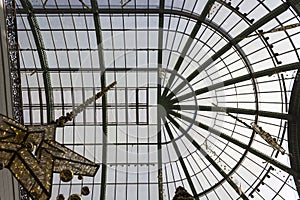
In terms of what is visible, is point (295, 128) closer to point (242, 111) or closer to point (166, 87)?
point (242, 111)

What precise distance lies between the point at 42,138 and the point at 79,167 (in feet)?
5.50

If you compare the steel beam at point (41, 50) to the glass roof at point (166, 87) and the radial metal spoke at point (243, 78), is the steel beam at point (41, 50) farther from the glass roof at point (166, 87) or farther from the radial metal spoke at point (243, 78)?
the radial metal spoke at point (243, 78)

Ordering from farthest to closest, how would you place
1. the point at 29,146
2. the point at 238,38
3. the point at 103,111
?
the point at 103,111, the point at 238,38, the point at 29,146

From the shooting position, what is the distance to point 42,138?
10477 millimetres

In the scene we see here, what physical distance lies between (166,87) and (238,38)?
5171 millimetres

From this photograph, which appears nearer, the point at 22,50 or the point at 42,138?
the point at 42,138

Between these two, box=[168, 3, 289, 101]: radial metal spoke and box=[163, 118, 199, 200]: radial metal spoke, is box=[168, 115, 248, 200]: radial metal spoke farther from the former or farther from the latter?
box=[168, 3, 289, 101]: radial metal spoke

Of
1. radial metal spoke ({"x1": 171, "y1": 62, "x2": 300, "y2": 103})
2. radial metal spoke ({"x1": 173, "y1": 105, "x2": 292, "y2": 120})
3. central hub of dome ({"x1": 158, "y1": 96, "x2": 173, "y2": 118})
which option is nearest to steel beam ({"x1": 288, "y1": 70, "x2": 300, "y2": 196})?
radial metal spoke ({"x1": 173, "y1": 105, "x2": 292, "y2": 120})

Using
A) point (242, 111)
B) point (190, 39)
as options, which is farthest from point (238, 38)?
point (242, 111)

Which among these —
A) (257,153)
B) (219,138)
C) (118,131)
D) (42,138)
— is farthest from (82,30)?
(42,138)

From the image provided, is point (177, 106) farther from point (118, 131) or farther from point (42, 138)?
point (42, 138)

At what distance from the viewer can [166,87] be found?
77.4ft

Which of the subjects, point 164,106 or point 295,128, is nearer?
point 295,128

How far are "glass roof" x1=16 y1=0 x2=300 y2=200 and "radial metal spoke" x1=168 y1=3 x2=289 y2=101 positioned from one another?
0.19 feet
